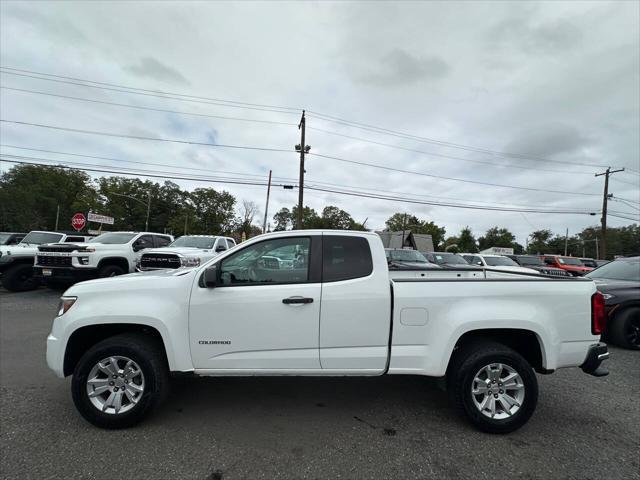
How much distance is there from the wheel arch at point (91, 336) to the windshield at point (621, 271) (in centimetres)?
756

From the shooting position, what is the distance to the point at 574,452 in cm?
276

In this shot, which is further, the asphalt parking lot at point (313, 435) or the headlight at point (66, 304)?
the headlight at point (66, 304)

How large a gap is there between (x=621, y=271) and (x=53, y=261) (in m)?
13.8

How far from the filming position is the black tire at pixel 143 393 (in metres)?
2.95

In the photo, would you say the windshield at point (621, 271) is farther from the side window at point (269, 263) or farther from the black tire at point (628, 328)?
the side window at point (269, 263)

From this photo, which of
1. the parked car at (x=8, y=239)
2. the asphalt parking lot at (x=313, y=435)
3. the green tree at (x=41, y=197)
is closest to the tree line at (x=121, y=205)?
the green tree at (x=41, y=197)

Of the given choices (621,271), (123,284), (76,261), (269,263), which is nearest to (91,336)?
(123,284)

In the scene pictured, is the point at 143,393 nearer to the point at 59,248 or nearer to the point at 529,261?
the point at 59,248

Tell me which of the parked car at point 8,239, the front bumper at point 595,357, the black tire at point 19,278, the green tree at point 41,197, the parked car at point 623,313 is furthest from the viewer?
the green tree at point 41,197

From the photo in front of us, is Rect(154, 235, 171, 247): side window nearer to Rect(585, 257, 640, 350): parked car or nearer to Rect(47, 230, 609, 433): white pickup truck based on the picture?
Rect(47, 230, 609, 433): white pickup truck

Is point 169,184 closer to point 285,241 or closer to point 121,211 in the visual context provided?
point 121,211

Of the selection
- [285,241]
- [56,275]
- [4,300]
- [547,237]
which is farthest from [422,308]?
[547,237]

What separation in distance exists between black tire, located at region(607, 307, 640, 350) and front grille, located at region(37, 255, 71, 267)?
41.4 ft

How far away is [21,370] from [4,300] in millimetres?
6582
